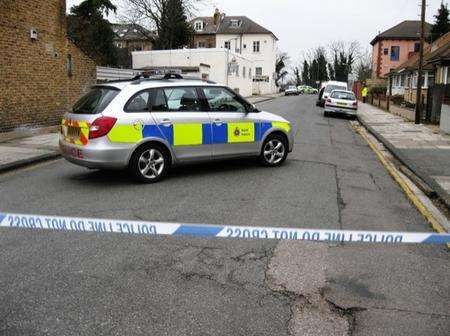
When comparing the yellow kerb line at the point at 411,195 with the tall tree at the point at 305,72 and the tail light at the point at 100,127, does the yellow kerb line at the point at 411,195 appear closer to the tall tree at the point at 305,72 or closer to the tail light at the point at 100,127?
the tail light at the point at 100,127

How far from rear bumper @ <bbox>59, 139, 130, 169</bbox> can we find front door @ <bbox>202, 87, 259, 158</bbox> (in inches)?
69.4

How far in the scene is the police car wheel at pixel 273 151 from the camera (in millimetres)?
9867

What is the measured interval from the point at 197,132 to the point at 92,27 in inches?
1661

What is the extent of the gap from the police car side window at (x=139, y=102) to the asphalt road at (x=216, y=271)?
4.06 ft

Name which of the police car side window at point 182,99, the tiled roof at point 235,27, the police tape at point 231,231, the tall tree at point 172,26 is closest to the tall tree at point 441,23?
the tiled roof at point 235,27

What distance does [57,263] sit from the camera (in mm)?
4730

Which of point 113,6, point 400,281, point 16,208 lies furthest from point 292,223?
point 113,6

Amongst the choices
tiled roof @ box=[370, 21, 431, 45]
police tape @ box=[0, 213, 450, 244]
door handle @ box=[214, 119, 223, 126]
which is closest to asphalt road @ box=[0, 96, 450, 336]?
police tape @ box=[0, 213, 450, 244]

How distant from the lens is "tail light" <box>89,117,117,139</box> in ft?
25.3

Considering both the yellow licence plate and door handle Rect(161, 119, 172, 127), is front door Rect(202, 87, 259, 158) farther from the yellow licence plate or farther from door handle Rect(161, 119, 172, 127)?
the yellow licence plate

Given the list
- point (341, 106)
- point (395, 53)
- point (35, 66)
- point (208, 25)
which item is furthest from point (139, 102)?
point (208, 25)

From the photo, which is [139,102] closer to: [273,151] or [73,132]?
[73,132]

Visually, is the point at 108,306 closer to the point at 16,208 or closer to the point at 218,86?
the point at 16,208

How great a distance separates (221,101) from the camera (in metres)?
9.12
